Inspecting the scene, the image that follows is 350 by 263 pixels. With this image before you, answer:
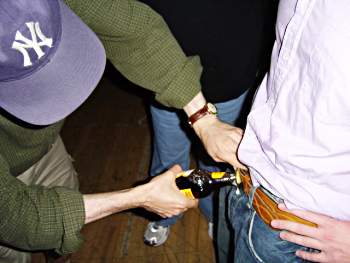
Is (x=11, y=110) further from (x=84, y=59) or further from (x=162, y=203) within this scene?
(x=162, y=203)

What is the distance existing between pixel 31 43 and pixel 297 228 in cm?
72

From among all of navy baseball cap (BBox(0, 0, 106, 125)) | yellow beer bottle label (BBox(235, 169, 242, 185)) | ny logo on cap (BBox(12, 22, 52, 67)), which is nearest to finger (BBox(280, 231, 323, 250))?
yellow beer bottle label (BBox(235, 169, 242, 185))

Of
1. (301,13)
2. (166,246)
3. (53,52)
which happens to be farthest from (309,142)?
(166,246)

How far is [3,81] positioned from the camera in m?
0.79

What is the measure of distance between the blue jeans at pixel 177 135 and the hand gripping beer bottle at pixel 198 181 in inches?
15.5

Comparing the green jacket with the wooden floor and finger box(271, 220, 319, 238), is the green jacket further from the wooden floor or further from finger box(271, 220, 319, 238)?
the wooden floor

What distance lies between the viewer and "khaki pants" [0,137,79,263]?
4.54 feet

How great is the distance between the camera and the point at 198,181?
39.4 inches

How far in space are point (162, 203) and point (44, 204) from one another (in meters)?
0.34

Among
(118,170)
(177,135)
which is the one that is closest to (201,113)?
(177,135)

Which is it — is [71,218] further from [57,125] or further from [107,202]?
[57,125]

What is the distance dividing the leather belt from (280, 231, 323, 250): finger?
35 millimetres

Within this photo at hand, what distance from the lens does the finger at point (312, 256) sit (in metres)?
0.75

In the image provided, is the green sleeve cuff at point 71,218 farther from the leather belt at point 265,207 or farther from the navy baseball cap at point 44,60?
the leather belt at point 265,207
